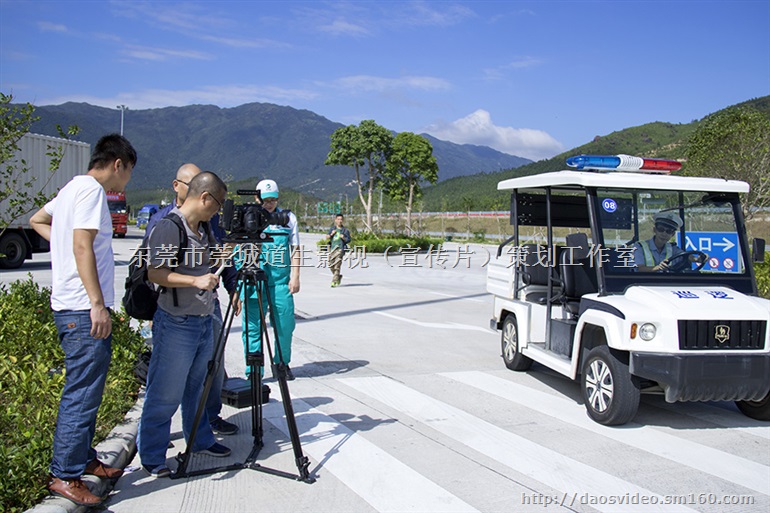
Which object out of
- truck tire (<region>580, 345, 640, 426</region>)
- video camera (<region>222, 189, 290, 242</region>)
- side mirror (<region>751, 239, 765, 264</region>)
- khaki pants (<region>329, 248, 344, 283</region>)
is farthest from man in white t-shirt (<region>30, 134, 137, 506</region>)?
khaki pants (<region>329, 248, 344, 283</region>)

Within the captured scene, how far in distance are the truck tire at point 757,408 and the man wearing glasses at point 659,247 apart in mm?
1423

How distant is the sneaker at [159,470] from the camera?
14.9ft

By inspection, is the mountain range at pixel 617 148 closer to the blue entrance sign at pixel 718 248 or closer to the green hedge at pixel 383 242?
the green hedge at pixel 383 242

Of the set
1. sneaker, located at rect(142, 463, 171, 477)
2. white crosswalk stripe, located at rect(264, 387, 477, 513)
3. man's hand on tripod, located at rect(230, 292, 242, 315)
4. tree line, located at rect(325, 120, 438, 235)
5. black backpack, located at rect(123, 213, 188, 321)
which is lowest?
white crosswalk stripe, located at rect(264, 387, 477, 513)

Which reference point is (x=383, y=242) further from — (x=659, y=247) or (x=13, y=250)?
(x=659, y=247)

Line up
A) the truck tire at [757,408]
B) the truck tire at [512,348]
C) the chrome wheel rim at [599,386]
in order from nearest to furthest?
the chrome wheel rim at [599,386], the truck tire at [757,408], the truck tire at [512,348]

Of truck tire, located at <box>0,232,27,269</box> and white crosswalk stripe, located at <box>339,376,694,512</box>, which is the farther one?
truck tire, located at <box>0,232,27,269</box>

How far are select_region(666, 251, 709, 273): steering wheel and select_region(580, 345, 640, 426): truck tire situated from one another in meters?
1.15

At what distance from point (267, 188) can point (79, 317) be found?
3227 millimetres

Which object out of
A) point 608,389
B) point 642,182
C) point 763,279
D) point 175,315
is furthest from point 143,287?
point 763,279

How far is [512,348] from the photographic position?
786cm

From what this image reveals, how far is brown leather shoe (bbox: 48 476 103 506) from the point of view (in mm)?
3914

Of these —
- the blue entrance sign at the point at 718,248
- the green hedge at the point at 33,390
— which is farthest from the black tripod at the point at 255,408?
the blue entrance sign at the point at 718,248

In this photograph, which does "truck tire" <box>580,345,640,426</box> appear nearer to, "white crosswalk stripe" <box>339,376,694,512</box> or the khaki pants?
"white crosswalk stripe" <box>339,376,694,512</box>
